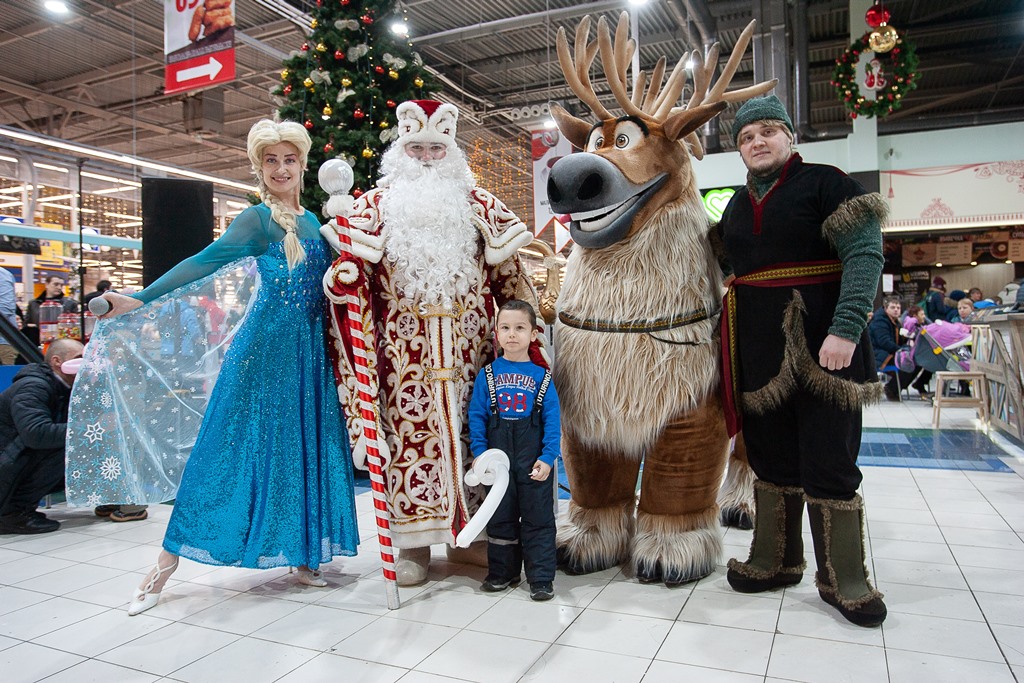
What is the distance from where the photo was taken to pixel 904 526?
130 inches

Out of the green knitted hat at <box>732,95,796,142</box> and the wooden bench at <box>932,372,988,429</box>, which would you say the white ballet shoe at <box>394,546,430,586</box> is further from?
the wooden bench at <box>932,372,988,429</box>

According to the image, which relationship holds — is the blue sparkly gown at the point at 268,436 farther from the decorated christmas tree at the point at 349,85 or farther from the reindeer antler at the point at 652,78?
the decorated christmas tree at the point at 349,85

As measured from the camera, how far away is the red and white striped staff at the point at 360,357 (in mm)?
2414

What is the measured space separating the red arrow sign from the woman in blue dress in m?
2.89

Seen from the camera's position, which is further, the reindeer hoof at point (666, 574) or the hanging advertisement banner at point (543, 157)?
the hanging advertisement banner at point (543, 157)

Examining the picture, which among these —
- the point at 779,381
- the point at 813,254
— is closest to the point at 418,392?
the point at 779,381

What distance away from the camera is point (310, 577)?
8.83 feet

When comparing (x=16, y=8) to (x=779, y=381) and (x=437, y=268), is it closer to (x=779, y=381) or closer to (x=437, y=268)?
(x=437, y=268)

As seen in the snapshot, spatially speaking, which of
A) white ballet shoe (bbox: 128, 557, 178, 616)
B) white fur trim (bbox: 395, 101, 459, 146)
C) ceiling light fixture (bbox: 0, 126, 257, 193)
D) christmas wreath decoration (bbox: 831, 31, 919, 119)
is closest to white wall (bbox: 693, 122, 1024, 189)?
christmas wreath decoration (bbox: 831, 31, 919, 119)

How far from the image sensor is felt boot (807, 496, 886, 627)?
7.23 feet

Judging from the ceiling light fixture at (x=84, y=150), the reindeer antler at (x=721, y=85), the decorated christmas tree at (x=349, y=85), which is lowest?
the reindeer antler at (x=721, y=85)

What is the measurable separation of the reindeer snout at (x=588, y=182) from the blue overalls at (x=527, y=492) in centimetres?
63

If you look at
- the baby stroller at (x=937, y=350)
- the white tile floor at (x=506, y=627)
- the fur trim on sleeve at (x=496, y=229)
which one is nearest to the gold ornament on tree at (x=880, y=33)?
the baby stroller at (x=937, y=350)

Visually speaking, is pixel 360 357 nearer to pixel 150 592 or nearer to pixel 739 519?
pixel 150 592
